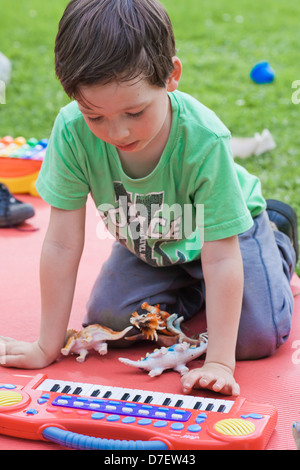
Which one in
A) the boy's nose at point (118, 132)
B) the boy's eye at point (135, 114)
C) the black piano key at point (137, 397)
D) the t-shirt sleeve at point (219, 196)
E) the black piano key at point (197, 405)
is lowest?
the black piano key at point (137, 397)

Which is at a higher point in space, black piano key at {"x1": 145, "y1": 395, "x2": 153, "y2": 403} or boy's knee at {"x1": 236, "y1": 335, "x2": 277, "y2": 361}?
black piano key at {"x1": 145, "y1": 395, "x2": 153, "y2": 403}

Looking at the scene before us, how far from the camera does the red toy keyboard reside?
4.22 ft

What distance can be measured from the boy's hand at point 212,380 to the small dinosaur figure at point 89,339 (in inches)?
10.5

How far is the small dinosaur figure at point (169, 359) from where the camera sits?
1616mm

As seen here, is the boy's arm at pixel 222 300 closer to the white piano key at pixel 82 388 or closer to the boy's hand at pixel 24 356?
the white piano key at pixel 82 388

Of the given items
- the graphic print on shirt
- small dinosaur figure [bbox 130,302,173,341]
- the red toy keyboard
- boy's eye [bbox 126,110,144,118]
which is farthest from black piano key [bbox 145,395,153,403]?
boy's eye [bbox 126,110,144,118]

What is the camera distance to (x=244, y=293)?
1729 millimetres

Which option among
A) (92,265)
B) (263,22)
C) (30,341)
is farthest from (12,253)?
(263,22)

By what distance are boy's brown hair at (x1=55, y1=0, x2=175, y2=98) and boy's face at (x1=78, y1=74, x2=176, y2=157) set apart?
0.06 ft

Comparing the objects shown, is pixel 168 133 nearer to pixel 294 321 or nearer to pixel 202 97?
pixel 294 321

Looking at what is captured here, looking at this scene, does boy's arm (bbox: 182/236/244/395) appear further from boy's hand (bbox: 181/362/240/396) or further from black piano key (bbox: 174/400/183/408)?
black piano key (bbox: 174/400/183/408)

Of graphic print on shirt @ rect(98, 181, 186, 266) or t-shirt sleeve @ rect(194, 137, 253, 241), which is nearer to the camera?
t-shirt sleeve @ rect(194, 137, 253, 241)

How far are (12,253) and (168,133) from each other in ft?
2.92

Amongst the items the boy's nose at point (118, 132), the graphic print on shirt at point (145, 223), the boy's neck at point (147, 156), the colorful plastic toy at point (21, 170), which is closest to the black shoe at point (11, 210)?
the colorful plastic toy at point (21, 170)
